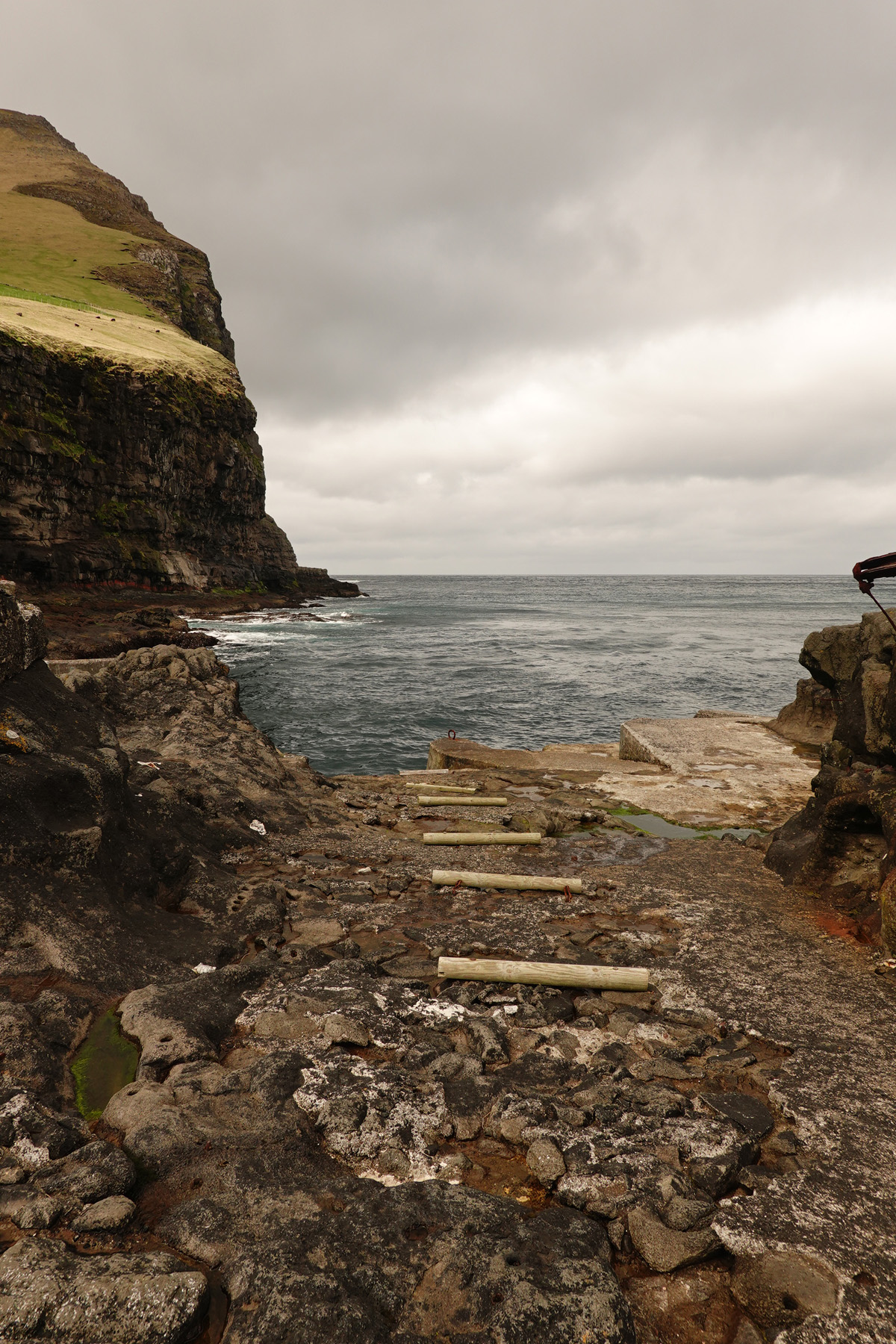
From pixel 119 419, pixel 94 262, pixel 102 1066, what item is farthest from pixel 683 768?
pixel 94 262

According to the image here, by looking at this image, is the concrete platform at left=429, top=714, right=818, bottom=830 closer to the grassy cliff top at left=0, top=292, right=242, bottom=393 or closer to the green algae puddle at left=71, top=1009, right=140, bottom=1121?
the green algae puddle at left=71, top=1009, right=140, bottom=1121

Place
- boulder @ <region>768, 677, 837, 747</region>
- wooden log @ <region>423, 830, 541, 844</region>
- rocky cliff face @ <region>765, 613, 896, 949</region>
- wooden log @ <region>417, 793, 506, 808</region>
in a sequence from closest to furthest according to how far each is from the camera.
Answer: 1. rocky cliff face @ <region>765, 613, 896, 949</region>
2. wooden log @ <region>423, 830, 541, 844</region>
3. wooden log @ <region>417, 793, 506, 808</region>
4. boulder @ <region>768, 677, 837, 747</region>

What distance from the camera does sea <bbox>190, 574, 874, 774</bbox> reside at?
3025 centimetres

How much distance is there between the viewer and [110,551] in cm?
5847

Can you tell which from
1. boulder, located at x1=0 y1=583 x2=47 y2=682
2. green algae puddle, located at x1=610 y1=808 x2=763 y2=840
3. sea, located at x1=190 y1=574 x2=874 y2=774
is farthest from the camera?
Answer: sea, located at x1=190 y1=574 x2=874 y2=774

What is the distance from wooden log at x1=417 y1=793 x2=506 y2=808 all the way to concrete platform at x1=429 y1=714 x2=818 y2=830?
103 inches

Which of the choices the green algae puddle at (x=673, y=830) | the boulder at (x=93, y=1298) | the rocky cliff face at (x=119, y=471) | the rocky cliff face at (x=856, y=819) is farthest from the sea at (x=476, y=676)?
the boulder at (x=93, y=1298)

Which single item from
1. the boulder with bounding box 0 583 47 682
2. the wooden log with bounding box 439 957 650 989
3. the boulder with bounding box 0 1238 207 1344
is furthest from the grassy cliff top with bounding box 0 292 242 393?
the boulder with bounding box 0 1238 207 1344

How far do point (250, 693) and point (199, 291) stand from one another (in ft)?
277

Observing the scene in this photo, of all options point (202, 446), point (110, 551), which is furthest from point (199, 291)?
point (110, 551)

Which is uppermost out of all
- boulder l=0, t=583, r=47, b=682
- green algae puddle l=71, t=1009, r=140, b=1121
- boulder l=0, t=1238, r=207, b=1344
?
boulder l=0, t=583, r=47, b=682

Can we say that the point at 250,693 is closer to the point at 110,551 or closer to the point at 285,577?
the point at 110,551

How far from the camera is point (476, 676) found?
1886 inches

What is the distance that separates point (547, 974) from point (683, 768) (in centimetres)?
1309
